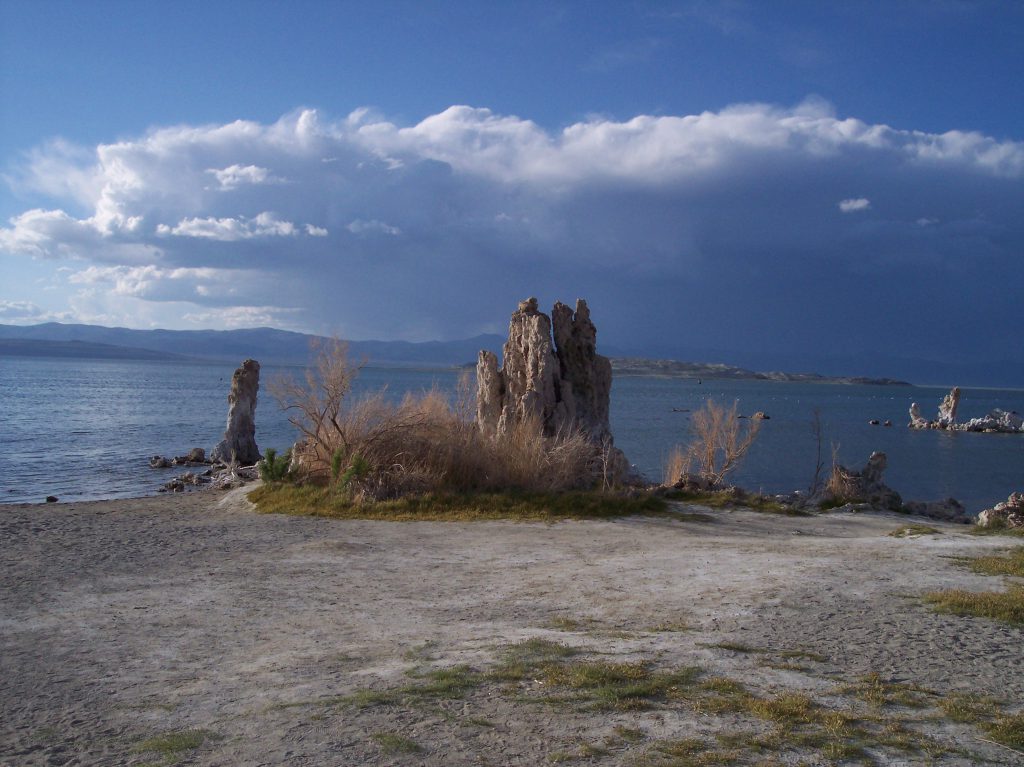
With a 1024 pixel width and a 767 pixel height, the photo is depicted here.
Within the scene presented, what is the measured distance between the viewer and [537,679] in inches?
234

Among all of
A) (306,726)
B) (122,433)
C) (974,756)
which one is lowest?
(122,433)

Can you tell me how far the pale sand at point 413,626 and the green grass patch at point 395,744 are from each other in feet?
0.20

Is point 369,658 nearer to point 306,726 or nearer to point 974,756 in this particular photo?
point 306,726

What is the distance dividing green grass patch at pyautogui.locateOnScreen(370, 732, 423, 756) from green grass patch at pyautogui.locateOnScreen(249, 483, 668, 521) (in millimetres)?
10017

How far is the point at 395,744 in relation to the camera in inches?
193

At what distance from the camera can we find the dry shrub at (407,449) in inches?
661

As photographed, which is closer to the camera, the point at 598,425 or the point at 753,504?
the point at 753,504

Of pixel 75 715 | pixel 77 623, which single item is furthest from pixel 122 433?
pixel 75 715

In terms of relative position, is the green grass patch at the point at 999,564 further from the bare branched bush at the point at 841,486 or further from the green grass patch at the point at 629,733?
the bare branched bush at the point at 841,486

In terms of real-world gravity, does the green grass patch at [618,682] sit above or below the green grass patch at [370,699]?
above

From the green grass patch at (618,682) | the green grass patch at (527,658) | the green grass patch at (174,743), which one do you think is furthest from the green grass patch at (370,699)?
the green grass patch at (618,682)

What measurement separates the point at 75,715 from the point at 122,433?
139 ft

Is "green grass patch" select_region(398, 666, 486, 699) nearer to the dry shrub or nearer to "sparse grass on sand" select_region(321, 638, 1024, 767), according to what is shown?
"sparse grass on sand" select_region(321, 638, 1024, 767)

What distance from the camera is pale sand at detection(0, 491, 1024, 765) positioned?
5.16 m
